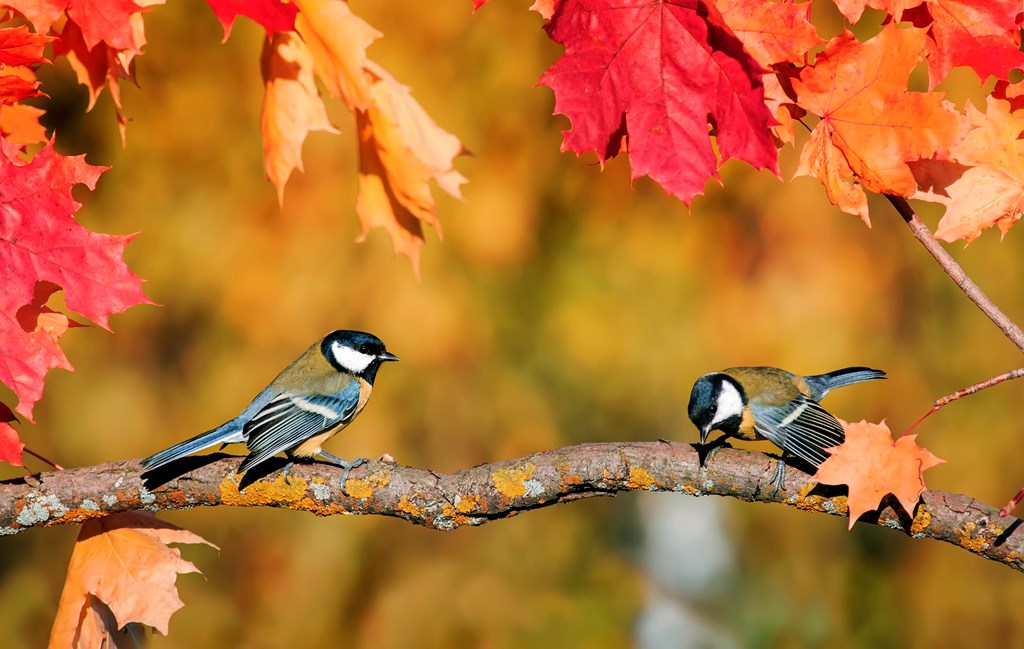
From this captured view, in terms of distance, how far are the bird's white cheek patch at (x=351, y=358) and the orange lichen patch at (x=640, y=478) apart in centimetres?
97

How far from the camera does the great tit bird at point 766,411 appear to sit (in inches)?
82.9

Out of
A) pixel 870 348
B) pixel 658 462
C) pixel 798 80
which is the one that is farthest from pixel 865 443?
pixel 870 348

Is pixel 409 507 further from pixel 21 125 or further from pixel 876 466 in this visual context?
pixel 21 125

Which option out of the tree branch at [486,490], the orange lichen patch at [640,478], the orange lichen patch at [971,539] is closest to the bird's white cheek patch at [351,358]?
the tree branch at [486,490]

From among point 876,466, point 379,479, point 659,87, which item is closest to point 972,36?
point 659,87

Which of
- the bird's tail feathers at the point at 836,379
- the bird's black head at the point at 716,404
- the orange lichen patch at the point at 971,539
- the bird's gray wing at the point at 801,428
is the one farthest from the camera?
the bird's tail feathers at the point at 836,379

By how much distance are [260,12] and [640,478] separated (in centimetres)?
A: 102

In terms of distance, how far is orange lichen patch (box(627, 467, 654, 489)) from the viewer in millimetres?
1812

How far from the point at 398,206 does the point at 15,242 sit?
67cm

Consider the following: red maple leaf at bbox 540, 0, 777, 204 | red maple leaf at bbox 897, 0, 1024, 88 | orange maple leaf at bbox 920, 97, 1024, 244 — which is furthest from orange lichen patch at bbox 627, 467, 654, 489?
red maple leaf at bbox 897, 0, 1024, 88

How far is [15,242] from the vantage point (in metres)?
1.56

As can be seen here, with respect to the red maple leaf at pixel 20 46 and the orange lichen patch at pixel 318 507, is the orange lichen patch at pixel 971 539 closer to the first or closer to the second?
the orange lichen patch at pixel 318 507

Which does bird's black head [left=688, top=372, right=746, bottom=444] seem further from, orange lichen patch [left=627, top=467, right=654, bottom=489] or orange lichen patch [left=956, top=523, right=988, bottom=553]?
orange lichen patch [left=956, top=523, right=988, bottom=553]

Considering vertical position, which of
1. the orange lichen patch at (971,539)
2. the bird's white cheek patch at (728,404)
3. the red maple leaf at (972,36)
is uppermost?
the red maple leaf at (972,36)
